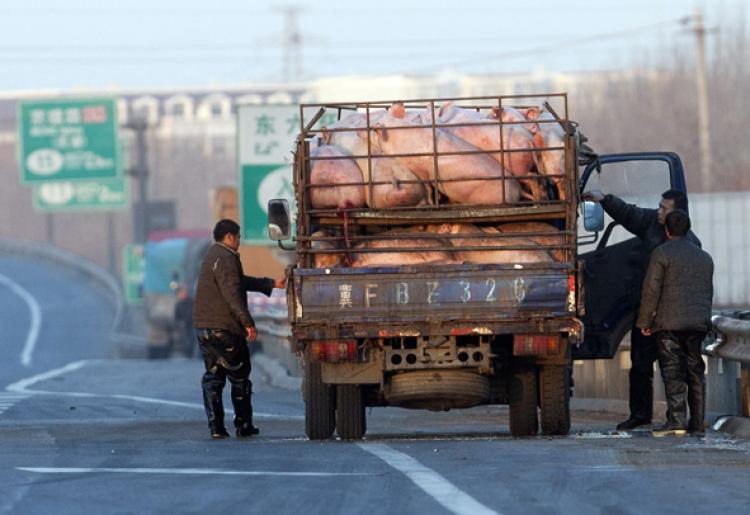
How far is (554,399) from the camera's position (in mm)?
14211

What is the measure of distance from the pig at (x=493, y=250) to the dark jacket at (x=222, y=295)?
2011 mm

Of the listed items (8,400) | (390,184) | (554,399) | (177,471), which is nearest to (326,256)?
(390,184)

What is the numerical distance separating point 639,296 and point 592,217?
943 mm

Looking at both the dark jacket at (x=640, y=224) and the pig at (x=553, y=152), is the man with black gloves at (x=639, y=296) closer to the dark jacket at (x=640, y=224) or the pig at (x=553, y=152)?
the dark jacket at (x=640, y=224)

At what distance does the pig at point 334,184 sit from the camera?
46.7ft

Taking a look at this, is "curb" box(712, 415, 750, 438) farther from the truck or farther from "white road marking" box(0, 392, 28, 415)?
"white road marking" box(0, 392, 28, 415)

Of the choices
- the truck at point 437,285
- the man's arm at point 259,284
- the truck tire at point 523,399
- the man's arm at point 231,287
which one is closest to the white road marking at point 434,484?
the truck at point 437,285

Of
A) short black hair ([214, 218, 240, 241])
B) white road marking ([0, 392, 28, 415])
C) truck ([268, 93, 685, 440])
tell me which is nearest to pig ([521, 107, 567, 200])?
truck ([268, 93, 685, 440])

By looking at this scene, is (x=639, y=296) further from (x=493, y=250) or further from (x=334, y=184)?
(x=334, y=184)

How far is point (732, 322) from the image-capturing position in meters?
15.1

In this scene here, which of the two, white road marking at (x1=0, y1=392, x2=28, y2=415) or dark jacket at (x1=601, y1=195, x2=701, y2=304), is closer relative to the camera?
dark jacket at (x1=601, y1=195, x2=701, y2=304)

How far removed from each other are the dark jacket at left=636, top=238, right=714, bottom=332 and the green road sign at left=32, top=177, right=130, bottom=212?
46.5m

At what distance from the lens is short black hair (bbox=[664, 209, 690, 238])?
1466 cm

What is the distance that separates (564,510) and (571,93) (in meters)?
87.6
